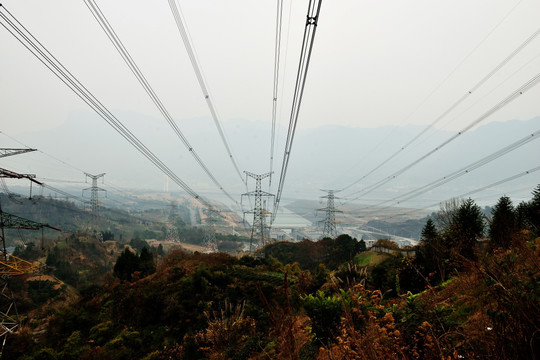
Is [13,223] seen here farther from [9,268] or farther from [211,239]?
[211,239]

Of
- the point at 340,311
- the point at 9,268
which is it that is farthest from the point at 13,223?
the point at 340,311

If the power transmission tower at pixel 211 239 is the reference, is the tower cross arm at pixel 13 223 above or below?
above

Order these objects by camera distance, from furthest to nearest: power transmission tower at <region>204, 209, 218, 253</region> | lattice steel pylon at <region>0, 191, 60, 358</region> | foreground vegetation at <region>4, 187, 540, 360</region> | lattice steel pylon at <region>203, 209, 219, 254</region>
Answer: power transmission tower at <region>204, 209, 218, 253</region> < lattice steel pylon at <region>203, 209, 219, 254</region> < lattice steel pylon at <region>0, 191, 60, 358</region> < foreground vegetation at <region>4, 187, 540, 360</region>

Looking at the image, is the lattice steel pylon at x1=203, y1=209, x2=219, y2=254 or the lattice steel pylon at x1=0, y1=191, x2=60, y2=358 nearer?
the lattice steel pylon at x1=0, y1=191, x2=60, y2=358

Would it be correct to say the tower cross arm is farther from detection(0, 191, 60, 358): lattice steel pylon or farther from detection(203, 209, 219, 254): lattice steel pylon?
detection(203, 209, 219, 254): lattice steel pylon

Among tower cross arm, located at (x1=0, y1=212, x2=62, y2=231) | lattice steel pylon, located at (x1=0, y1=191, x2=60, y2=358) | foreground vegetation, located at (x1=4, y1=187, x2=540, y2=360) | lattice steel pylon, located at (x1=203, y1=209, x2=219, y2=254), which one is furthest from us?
lattice steel pylon, located at (x1=203, y1=209, x2=219, y2=254)

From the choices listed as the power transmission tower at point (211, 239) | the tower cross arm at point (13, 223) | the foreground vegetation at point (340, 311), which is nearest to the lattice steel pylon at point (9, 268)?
the tower cross arm at point (13, 223)

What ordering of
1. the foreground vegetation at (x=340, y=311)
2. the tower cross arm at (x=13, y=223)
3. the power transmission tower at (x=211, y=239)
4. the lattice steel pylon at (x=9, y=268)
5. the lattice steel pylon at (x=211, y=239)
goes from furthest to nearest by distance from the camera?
the power transmission tower at (x=211, y=239), the lattice steel pylon at (x=211, y=239), the tower cross arm at (x=13, y=223), the lattice steel pylon at (x=9, y=268), the foreground vegetation at (x=340, y=311)

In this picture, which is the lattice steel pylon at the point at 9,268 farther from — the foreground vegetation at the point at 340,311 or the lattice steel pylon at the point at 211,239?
the lattice steel pylon at the point at 211,239

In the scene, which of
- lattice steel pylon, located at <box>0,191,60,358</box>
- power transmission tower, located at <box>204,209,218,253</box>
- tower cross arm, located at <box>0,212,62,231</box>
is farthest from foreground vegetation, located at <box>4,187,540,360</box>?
power transmission tower, located at <box>204,209,218,253</box>
